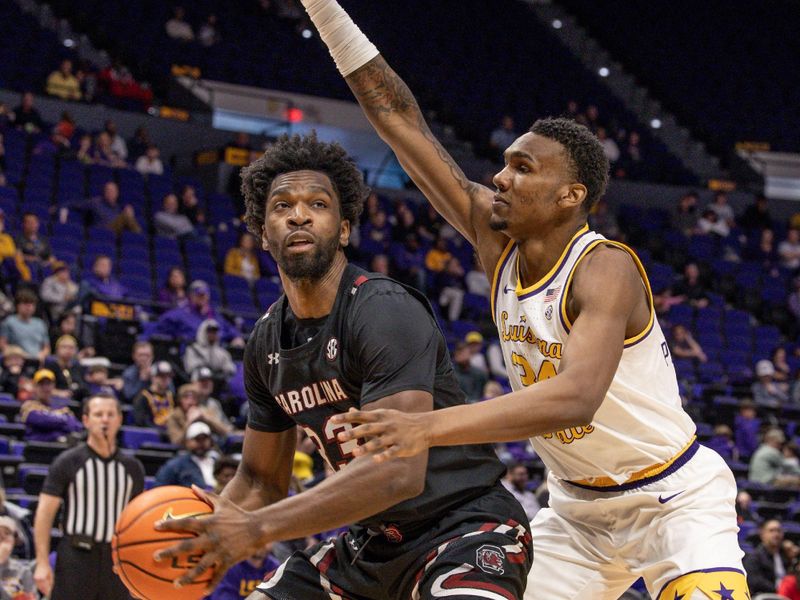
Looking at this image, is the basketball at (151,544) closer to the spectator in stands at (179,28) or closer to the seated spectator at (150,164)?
the seated spectator at (150,164)

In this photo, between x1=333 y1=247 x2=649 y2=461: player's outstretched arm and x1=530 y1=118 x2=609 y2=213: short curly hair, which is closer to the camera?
x1=333 y1=247 x2=649 y2=461: player's outstretched arm

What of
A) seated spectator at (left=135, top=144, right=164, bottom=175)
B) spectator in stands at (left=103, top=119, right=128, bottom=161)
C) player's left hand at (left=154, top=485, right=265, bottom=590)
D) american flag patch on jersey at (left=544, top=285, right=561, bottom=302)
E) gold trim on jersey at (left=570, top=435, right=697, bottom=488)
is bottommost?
player's left hand at (left=154, top=485, right=265, bottom=590)

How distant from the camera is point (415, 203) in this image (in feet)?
65.6

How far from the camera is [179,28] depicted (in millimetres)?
20375

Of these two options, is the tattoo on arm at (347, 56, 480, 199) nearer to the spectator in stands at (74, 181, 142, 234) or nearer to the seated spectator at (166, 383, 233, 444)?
the seated spectator at (166, 383, 233, 444)

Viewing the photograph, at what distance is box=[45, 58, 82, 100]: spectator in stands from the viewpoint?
1781 centimetres

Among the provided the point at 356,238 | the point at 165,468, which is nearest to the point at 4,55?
the point at 356,238

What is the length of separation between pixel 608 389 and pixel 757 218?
1992 cm

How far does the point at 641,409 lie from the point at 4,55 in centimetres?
1586

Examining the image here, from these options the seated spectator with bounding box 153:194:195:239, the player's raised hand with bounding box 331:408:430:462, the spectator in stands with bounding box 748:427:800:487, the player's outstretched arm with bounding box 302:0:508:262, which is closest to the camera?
the player's raised hand with bounding box 331:408:430:462

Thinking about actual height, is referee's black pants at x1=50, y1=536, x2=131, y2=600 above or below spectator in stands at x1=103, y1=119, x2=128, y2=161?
below

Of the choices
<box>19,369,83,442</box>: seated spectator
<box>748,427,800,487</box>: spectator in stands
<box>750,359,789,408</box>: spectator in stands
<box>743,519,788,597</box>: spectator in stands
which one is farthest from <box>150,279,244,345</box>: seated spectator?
<box>750,359,789,408</box>: spectator in stands

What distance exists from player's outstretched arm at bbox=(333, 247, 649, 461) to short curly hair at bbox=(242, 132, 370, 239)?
808 mm

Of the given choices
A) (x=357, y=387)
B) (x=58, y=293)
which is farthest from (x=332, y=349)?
(x=58, y=293)
